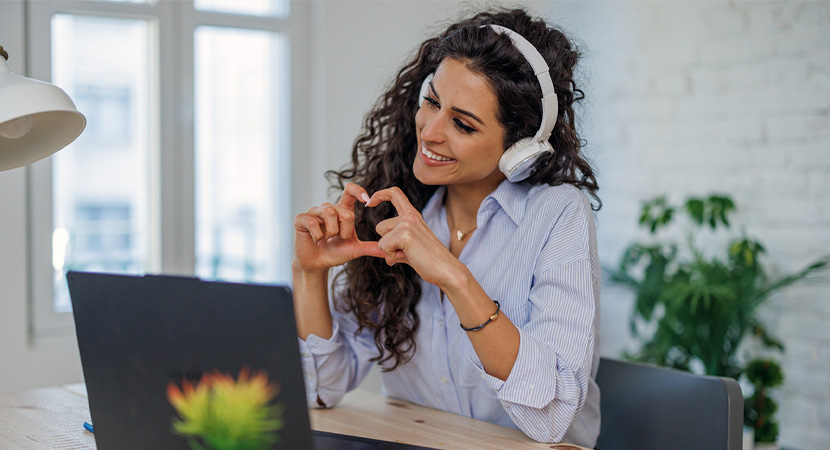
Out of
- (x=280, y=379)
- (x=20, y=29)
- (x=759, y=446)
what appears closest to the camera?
(x=280, y=379)

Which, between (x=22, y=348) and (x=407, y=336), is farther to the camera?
(x=22, y=348)

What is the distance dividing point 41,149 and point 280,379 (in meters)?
0.58

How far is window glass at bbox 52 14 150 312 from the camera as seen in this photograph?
2135mm

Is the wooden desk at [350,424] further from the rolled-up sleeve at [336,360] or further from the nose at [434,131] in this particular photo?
the nose at [434,131]

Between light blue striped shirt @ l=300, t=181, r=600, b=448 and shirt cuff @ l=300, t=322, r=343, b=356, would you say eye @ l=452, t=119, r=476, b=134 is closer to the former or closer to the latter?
light blue striped shirt @ l=300, t=181, r=600, b=448

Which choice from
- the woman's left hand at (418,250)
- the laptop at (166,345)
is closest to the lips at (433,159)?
the woman's left hand at (418,250)

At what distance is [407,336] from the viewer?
4.50ft

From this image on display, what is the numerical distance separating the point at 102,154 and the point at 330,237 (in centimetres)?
130

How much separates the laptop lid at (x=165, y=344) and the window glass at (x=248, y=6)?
1697 mm

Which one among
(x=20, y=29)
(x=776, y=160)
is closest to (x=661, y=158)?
(x=776, y=160)

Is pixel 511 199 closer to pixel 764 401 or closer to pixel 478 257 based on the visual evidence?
pixel 478 257

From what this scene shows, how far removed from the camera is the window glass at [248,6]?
91.9 inches

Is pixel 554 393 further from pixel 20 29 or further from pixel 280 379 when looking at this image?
pixel 20 29

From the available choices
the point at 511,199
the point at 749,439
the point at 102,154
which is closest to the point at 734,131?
the point at 749,439
